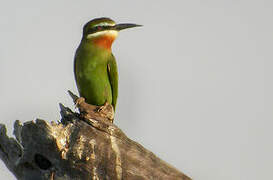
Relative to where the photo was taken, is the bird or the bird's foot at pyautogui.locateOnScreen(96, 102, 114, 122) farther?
the bird

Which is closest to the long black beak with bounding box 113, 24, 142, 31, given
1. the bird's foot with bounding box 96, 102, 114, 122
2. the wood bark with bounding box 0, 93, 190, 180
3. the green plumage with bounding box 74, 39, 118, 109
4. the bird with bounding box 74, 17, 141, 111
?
the bird with bounding box 74, 17, 141, 111

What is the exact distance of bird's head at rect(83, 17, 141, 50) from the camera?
7051mm

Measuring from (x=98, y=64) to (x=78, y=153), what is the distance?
2.45 metres

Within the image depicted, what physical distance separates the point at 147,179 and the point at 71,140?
2.73 feet

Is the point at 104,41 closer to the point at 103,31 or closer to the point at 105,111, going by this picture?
the point at 103,31

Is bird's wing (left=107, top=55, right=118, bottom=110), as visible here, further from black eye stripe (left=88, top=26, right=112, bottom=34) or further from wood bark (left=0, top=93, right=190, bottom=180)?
wood bark (left=0, top=93, right=190, bottom=180)

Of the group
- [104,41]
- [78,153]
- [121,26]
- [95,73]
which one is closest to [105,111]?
[78,153]

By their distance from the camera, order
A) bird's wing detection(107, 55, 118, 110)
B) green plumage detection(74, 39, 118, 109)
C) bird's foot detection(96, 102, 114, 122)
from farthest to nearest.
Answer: bird's wing detection(107, 55, 118, 110), green plumage detection(74, 39, 118, 109), bird's foot detection(96, 102, 114, 122)

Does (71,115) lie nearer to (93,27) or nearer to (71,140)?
(71,140)

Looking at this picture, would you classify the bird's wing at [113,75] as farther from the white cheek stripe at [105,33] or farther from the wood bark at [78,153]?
the wood bark at [78,153]

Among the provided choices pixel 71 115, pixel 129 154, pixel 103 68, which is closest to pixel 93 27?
pixel 103 68

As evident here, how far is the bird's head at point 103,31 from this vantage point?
7.05 m

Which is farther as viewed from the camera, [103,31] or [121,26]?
[121,26]

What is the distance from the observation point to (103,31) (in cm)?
704
